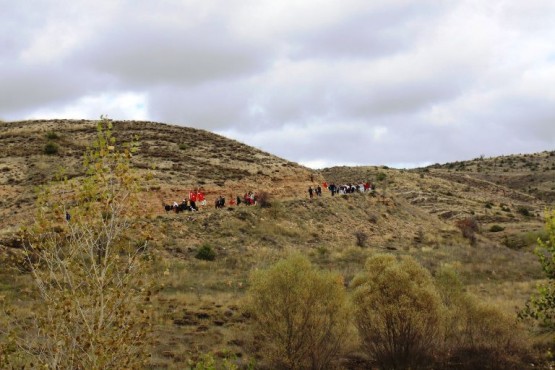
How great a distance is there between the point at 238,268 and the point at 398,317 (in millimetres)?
14471

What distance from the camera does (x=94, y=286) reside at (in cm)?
→ 757

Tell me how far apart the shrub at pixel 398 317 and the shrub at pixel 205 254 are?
1535 cm

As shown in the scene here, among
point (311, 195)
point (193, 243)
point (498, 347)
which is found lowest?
point (498, 347)

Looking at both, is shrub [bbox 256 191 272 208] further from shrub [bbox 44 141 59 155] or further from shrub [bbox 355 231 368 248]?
shrub [bbox 44 141 59 155]

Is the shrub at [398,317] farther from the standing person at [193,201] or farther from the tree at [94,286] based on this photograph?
the standing person at [193,201]

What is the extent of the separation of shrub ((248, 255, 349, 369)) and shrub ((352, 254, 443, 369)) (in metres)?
1.27

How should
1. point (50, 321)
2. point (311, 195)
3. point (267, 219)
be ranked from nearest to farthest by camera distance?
point (50, 321) → point (267, 219) → point (311, 195)

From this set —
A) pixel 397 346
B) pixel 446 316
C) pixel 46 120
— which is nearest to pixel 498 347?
pixel 446 316

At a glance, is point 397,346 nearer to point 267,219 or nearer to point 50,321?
point 50,321

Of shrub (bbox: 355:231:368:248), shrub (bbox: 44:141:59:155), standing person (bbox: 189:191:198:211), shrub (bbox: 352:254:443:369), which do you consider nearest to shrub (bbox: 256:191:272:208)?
standing person (bbox: 189:191:198:211)

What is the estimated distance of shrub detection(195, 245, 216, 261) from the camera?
33125mm

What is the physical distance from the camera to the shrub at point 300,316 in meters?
17.8

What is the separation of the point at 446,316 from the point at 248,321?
7870 millimetres

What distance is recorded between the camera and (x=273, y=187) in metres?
48.7
